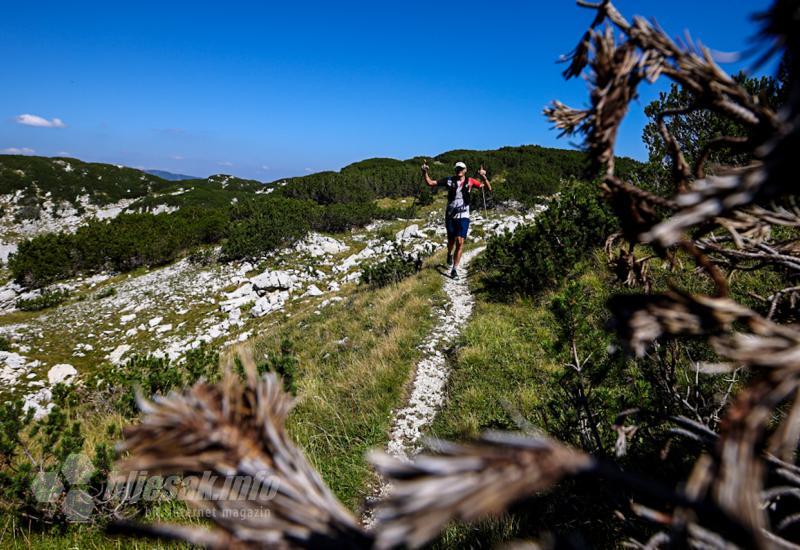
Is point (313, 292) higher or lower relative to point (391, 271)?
lower

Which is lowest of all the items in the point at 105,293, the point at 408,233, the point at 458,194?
the point at 105,293

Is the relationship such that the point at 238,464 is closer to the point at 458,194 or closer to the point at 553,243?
the point at 553,243

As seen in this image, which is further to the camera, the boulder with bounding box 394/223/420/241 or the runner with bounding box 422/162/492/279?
the boulder with bounding box 394/223/420/241

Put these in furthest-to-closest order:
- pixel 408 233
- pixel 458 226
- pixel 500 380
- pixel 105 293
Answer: pixel 408 233 → pixel 105 293 → pixel 458 226 → pixel 500 380

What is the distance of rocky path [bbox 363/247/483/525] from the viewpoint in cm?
438

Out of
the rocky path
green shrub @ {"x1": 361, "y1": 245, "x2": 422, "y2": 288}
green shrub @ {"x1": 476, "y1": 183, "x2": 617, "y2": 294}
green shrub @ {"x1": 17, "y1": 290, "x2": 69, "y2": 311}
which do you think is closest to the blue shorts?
green shrub @ {"x1": 476, "y1": 183, "x2": 617, "y2": 294}

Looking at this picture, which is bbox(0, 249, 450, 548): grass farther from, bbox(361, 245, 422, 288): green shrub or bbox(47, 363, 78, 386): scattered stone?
bbox(47, 363, 78, 386): scattered stone

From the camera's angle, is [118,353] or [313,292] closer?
[118,353]

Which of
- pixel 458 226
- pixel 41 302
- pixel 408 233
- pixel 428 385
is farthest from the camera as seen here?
pixel 408 233

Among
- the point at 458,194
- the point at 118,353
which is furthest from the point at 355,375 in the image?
the point at 118,353

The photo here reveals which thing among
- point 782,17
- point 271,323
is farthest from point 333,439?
point 271,323

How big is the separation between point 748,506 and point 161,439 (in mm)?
898

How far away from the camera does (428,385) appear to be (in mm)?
5492

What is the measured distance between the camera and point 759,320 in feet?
2.22
